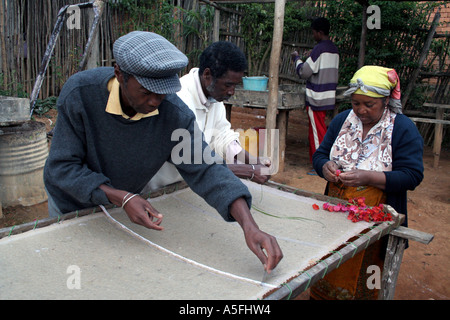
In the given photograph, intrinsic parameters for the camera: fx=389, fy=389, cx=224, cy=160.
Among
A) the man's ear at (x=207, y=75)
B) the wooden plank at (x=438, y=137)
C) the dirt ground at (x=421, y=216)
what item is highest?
the man's ear at (x=207, y=75)

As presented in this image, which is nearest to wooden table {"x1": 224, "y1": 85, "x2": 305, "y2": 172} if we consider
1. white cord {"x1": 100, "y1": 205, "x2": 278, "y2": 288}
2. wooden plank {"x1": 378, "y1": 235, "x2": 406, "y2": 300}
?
wooden plank {"x1": 378, "y1": 235, "x2": 406, "y2": 300}

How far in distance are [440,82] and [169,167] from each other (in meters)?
6.50

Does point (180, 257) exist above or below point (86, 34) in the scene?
below

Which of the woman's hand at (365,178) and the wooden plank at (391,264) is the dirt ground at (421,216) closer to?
the wooden plank at (391,264)

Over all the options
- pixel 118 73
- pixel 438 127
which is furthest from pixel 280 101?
pixel 118 73

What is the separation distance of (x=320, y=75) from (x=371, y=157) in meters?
3.35

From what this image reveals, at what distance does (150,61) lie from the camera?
4.53 ft

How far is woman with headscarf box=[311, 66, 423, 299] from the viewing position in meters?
2.15

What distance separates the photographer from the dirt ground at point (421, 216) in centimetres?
318

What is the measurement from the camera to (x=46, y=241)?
1.53 m

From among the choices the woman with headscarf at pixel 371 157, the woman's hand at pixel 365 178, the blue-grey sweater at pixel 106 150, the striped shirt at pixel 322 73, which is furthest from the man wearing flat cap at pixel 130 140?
the striped shirt at pixel 322 73

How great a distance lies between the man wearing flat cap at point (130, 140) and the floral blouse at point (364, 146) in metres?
0.92

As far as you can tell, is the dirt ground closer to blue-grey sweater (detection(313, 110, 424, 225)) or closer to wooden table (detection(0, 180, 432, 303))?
blue-grey sweater (detection(313, 110, 424, 225))

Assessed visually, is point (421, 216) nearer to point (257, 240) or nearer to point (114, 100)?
point (257, 240)
